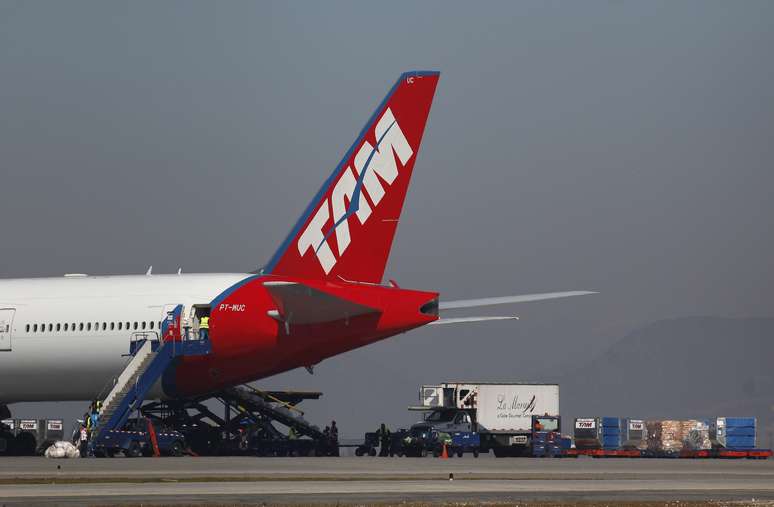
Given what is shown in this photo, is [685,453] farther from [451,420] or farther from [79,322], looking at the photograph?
[79,322]

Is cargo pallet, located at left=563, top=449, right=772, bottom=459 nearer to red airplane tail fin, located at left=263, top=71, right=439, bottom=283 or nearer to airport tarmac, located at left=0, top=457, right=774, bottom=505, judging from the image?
airport tarmac, located at left=0, top=457, right=774, bottom=505

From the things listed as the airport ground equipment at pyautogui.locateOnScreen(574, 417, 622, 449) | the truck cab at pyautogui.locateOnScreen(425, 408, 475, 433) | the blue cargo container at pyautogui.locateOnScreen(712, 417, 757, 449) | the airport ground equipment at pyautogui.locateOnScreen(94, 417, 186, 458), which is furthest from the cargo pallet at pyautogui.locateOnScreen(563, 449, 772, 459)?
the airport ground equipment at pyautogui.locateOnScreen(94, 417, 186, 458)

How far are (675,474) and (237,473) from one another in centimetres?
1219

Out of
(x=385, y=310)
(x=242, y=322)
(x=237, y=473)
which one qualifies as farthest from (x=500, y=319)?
(x=237, y=473)

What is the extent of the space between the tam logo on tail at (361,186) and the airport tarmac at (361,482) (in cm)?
919

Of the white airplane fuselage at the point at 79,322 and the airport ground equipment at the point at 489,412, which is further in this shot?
the airport ground equipment at the point at 489,412

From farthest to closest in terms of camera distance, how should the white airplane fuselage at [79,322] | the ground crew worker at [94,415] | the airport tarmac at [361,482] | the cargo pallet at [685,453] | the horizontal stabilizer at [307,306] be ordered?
the cargo pallet at [685,453], the white airplane fuselage at [79,322], the ground crew worker at [94,415], the horizontal stabilizer at [307,306], the airport tarmac at [361,482]

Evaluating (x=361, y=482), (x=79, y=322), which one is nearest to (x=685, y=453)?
(x=79, y=322)

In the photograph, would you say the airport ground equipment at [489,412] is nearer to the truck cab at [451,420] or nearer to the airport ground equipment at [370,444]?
the truck cab at [451,420]

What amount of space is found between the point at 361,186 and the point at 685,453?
1887cm

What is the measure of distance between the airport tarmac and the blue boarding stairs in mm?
5031

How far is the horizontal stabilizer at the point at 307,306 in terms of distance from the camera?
157 ft

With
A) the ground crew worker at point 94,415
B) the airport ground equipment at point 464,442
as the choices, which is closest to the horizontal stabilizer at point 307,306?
the ground crew worker at point 94,415

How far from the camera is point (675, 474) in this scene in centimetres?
3931
